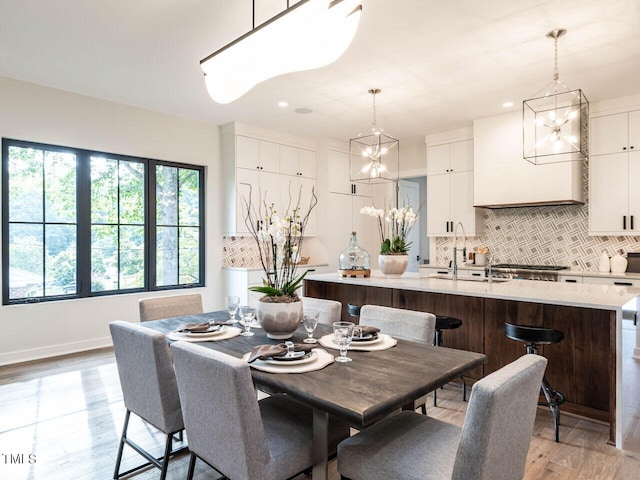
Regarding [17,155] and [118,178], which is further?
[118,178]

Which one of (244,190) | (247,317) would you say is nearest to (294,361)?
(247,317)

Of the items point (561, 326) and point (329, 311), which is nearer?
point (329, 311)

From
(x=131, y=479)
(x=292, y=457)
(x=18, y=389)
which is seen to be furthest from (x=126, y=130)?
(x=292, y=457)

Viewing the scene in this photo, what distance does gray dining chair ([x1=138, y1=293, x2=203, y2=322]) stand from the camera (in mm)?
2832

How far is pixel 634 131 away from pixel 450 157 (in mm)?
2060

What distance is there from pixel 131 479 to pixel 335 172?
5.02 meters

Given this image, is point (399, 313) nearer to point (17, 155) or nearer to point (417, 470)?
point (417, 470)

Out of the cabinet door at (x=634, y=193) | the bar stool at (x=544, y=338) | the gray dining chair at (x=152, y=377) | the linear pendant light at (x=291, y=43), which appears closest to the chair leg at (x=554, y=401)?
the bar stool at (x=544, y=338)

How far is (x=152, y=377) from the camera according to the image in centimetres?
183

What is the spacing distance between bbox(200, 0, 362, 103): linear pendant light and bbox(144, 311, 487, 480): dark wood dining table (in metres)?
1.41

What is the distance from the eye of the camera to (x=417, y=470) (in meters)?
1.38

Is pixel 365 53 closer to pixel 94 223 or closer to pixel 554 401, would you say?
pixel 554 401

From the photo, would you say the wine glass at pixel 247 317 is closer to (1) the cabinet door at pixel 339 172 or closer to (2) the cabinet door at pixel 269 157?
(2) the cabinet door at pixel 269 157

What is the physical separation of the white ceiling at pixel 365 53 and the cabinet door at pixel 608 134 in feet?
0.92
